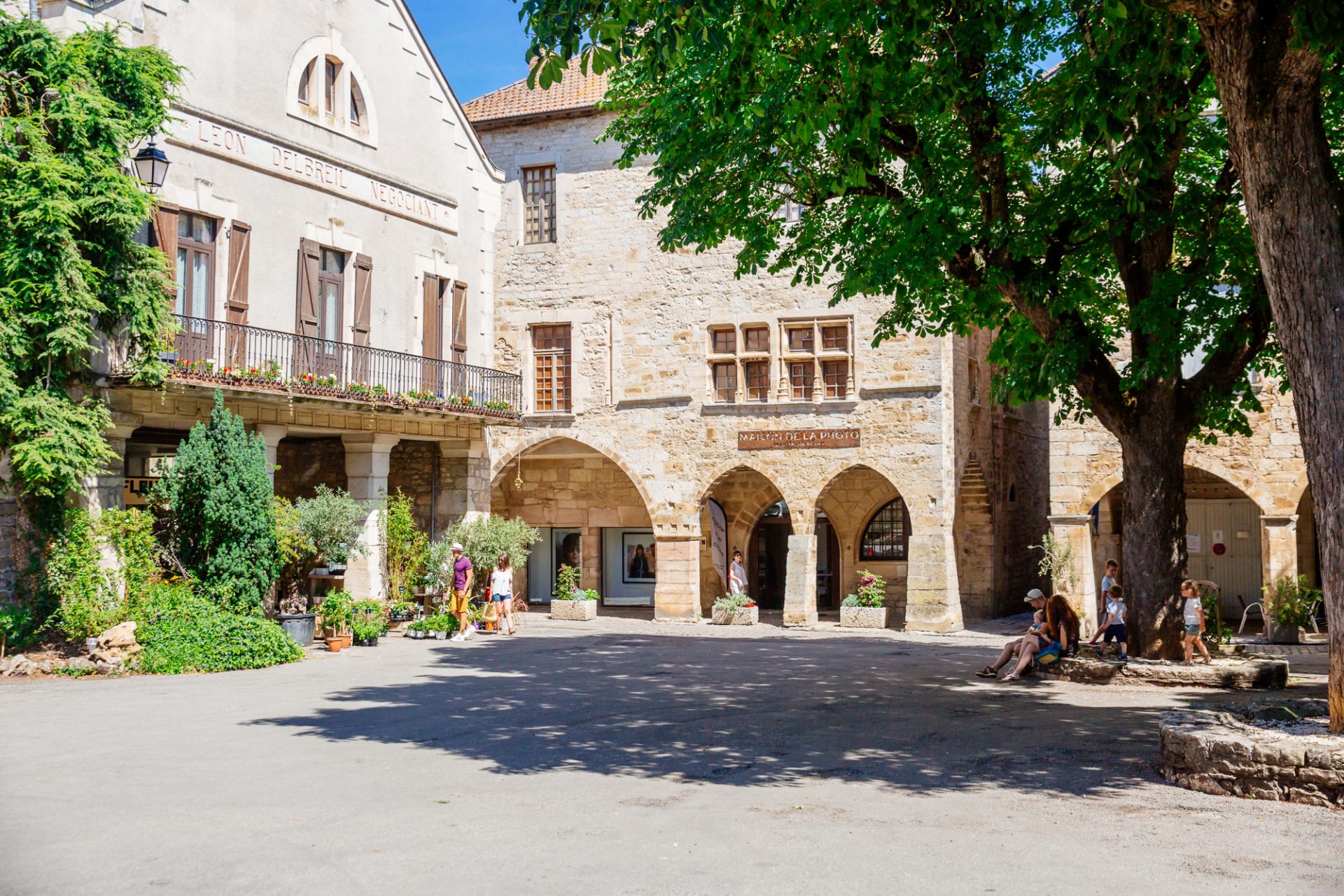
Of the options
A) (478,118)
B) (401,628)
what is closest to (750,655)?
(401,628)

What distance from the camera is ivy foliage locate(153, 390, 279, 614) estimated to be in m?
15.4

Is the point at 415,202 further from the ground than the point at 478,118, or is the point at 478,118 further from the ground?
the point at 478,118

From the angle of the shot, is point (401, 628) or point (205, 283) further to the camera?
point (401, 628)

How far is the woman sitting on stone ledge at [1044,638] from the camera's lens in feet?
43.8

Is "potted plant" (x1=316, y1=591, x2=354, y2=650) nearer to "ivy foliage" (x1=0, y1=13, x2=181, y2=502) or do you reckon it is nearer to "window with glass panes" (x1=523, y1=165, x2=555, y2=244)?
"ivy foliage" (x1=0, y1=13, x2=181, y2=502)

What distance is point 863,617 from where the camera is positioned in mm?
21797

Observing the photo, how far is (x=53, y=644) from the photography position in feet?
49.3

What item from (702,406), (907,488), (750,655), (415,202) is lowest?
(750,655)

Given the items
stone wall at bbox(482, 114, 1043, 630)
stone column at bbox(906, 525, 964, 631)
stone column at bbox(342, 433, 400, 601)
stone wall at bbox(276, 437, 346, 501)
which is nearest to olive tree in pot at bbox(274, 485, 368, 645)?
stone column at bbox(342, 433, 400, 601)

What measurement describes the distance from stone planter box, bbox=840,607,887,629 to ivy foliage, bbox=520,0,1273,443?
9275 mm

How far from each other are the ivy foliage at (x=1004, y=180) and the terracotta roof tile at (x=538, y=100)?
37.4 feet

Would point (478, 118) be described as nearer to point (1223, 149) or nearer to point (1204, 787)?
point (1223, 149)

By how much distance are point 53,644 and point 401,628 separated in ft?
18.4

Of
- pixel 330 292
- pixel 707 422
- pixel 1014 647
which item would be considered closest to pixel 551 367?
pixel 707 422
